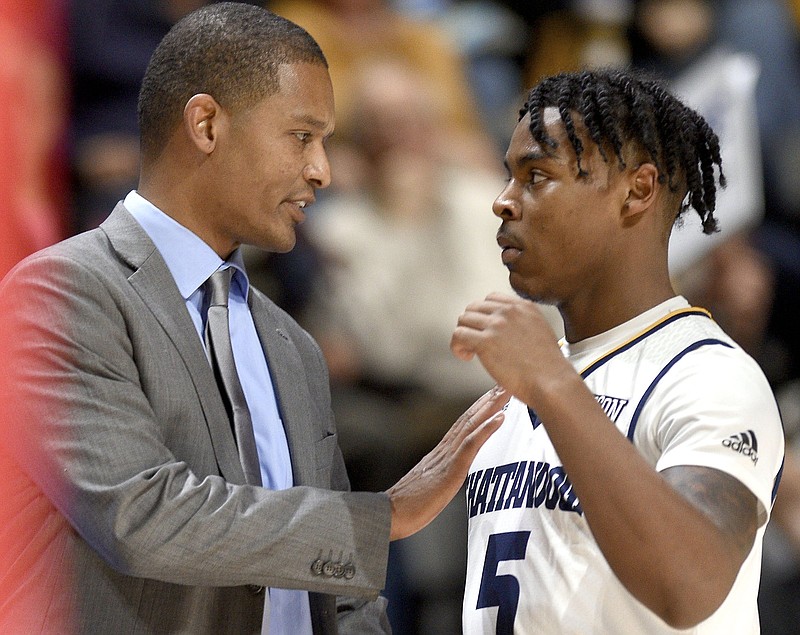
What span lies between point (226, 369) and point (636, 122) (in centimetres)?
98

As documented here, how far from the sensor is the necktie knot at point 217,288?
2.41m

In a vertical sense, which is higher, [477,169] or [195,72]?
[477,169]

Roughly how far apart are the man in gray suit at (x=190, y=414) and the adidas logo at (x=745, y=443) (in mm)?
543

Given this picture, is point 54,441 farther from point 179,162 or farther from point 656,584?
point 656,584

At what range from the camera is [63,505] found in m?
2.06

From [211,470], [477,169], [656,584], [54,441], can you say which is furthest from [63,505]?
[477,169]

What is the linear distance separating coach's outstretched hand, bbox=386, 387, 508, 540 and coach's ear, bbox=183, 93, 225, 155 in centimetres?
80

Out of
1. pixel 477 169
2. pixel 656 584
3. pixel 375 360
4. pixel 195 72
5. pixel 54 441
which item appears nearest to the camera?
pixel 656 584

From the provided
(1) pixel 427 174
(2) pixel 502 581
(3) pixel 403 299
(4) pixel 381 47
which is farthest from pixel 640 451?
(4) pixel 381 47

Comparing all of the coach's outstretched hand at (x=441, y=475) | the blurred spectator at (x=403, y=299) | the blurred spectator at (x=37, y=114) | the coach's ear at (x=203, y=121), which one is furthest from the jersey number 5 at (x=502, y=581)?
the blurred spectator at (x=403, y=299)

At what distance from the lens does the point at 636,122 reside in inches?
92.6

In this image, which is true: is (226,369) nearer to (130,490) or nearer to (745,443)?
(130,490)

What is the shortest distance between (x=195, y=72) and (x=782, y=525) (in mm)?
3384

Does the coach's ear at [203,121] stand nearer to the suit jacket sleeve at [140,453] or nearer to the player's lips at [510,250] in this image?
the suit jacket sleeve at [140,453]
